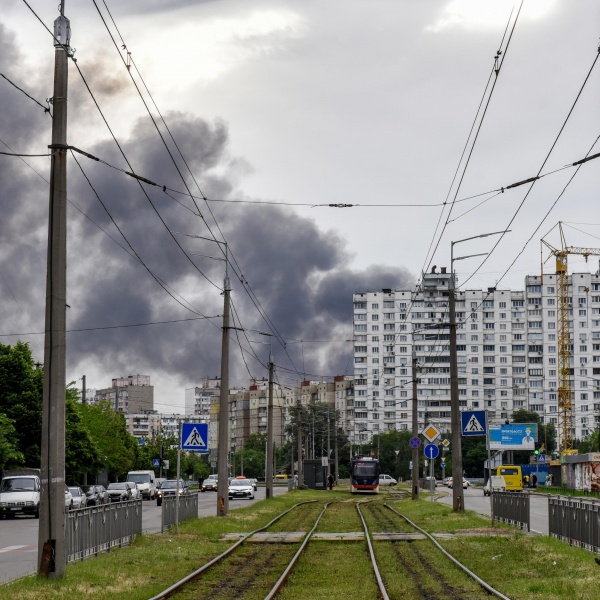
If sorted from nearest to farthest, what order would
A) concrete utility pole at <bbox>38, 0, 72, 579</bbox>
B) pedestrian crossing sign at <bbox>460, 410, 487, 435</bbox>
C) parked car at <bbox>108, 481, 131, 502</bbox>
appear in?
1. concrete utility pole at <bbox>38, 0, 72, 579</bbox>
2. pedestrian crossing sign at <bbox>460, 410, 487, 435</bbox>
3. parked car at <bbox>108, 481, 131, 502</bbox>

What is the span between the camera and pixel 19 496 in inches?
1855

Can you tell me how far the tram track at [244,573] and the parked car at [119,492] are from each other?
36480 millimetres

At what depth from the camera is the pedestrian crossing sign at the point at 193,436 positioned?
1183 inches

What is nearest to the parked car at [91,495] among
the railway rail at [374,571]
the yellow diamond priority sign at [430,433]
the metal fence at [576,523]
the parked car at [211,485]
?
the yellow diamond priority sign at [430,433]

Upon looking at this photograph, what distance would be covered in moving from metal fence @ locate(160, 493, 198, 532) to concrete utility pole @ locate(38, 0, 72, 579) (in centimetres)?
1342

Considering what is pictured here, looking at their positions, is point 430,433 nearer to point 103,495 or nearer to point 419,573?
point 103,495

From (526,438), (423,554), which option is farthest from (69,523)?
(526,438)

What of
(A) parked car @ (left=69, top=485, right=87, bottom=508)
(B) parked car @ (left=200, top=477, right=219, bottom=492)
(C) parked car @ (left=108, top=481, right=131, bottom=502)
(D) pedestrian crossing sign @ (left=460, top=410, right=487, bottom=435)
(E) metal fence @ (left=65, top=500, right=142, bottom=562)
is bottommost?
(B) parked car @ (left=200, top=477, right=219, bottom=492)

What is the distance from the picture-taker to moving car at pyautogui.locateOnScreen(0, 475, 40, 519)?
154ft

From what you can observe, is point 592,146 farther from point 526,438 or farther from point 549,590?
point 526,438

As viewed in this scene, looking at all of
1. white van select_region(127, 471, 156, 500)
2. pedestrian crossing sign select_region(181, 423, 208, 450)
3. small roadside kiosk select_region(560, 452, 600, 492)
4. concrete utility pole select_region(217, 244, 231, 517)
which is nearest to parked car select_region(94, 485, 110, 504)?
white van select_region(127, 471, 156, 500)

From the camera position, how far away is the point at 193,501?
122ft

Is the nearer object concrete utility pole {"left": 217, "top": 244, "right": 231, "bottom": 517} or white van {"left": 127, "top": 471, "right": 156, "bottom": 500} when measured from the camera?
concrete utility pole {"left": 217, "top": 244, "right": 231, "bottom": 517}

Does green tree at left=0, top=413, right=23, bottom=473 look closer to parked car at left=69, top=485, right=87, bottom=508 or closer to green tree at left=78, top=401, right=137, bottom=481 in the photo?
parked car at left=69, top=485, right=87, bottom=508
